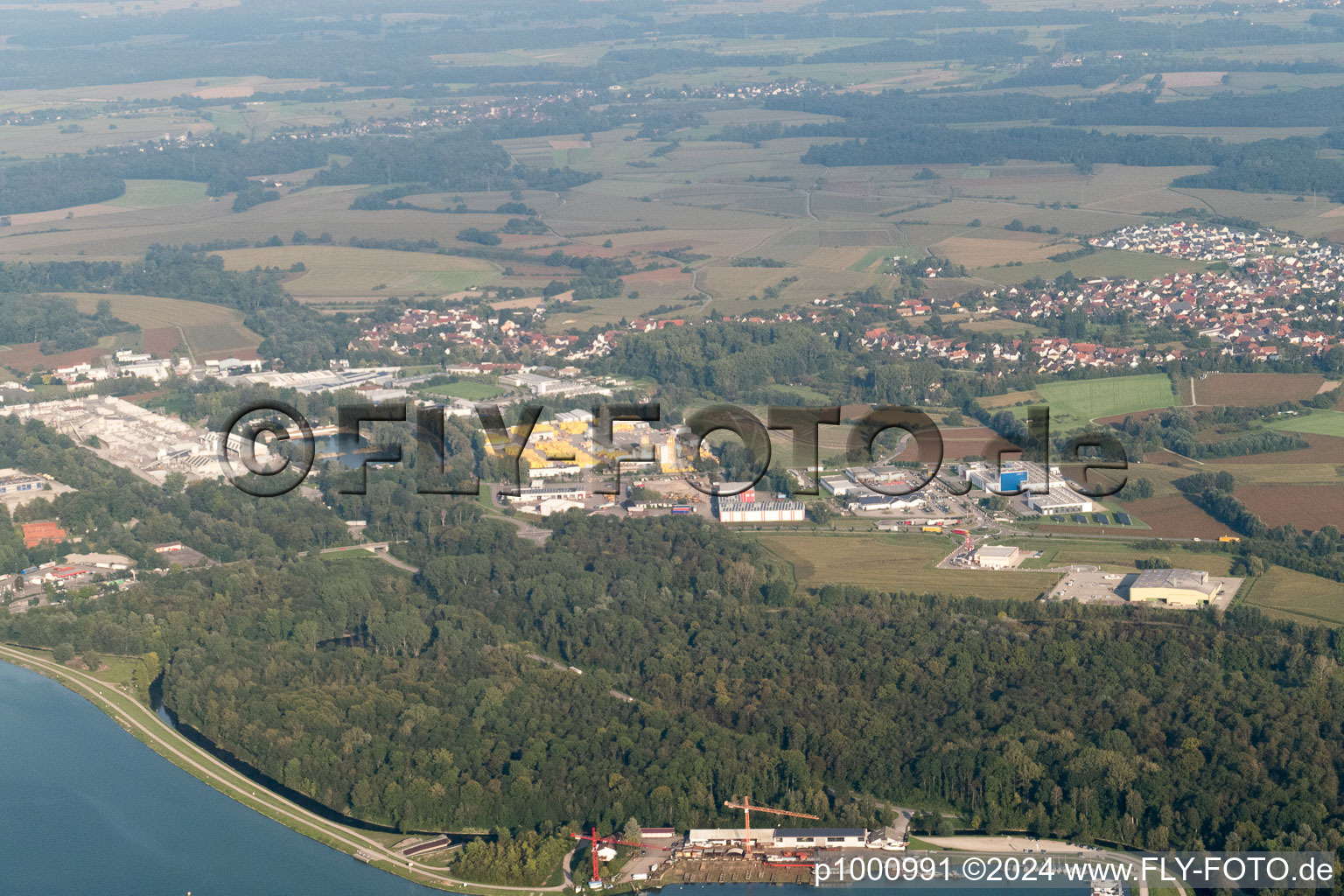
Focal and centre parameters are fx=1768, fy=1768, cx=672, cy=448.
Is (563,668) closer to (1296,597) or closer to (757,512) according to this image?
(757,512)

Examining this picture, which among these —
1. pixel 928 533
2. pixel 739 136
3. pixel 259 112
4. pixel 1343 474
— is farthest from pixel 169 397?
pixel 259 112

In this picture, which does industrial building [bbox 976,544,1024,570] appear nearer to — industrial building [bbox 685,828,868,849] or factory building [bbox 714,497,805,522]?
factory building [bbox 714,497,805,522]

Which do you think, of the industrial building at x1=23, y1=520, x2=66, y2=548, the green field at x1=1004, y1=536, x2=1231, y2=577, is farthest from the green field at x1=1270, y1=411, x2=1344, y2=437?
the industrial building at x1=23, y1=520, x2=66, y2=548

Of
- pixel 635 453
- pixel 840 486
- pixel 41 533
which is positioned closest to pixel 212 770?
pixel 41 533

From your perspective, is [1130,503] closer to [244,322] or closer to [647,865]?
[647,865]

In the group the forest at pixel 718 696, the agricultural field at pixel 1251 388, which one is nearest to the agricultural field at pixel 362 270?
the agricultural field at pixel 1251 388

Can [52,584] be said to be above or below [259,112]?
below

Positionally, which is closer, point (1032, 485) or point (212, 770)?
point (212, 770)
